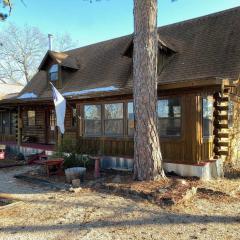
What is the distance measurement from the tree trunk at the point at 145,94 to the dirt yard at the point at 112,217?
1.39 meters

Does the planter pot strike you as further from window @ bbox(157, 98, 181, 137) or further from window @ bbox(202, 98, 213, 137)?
window @ bbox(202, 98, 213, 137)

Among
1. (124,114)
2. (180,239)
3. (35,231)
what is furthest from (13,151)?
(180,239)

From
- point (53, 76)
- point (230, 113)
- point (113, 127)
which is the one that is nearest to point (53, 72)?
point (53, 76)

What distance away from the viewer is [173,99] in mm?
10172

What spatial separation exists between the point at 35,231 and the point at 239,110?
9486mm

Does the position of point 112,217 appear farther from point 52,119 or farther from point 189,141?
point 52,119

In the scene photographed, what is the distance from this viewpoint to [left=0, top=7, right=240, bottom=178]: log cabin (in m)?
9.81

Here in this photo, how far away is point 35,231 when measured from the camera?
5.64m

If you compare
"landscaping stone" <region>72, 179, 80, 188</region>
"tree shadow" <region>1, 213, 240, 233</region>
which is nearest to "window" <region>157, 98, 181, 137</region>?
"landscaping stone" <region>72, 179, 80, 188</region>

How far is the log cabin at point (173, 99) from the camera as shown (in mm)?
9815

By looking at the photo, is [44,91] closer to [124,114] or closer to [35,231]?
[124,114]

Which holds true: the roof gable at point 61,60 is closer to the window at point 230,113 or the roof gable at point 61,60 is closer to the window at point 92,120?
the window at point 92,120

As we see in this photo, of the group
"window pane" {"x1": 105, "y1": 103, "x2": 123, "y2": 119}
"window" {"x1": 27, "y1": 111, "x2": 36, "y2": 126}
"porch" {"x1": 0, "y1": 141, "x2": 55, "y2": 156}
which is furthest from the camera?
"window" {"x1": 27, "y1": 111, "x2": 36, "y2": 126}

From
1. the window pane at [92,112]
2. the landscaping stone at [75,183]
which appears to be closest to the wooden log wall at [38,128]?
the window pane at [92,112]
